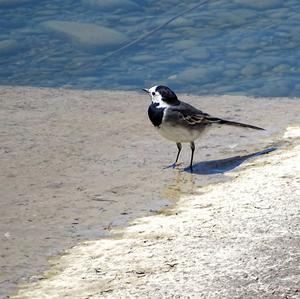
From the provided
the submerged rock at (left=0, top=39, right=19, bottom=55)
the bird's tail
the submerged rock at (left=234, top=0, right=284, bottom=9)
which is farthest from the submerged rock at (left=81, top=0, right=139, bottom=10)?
the bird's tail

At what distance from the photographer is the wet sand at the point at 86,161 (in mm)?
6820

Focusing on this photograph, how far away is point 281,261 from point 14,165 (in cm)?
332

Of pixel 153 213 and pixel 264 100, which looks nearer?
pixel 153 213

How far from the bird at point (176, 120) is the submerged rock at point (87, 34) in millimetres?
3784

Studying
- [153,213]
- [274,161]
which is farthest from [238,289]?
[274,161]

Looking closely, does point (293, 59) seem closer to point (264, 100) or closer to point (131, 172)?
point (264, 100)

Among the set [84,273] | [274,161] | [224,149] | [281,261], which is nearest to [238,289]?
[281,261]

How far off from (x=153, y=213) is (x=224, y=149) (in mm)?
1816

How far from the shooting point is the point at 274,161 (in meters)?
8.10

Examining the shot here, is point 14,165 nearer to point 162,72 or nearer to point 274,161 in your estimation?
point 274,161

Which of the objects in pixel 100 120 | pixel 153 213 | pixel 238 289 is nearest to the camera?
pixel 238 289

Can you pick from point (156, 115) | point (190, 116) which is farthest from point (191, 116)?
point (156, 115)

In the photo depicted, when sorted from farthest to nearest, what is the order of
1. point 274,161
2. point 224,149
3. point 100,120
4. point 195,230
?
point 100,120 < point 224,149 < point 274,161 < point 195,230

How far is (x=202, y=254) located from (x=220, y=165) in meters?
2.37
